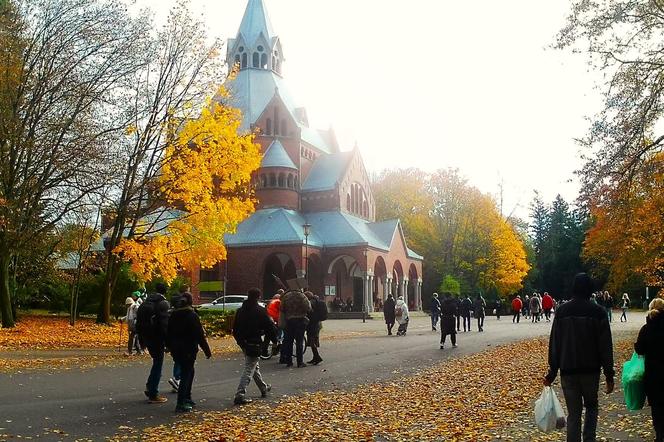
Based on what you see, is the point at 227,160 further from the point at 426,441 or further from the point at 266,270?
the point at 266,270

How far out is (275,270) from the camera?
5169 cm

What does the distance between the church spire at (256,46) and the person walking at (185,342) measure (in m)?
49.7

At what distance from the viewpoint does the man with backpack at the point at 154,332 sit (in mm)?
10531

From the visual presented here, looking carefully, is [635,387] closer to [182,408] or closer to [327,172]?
[182,408]

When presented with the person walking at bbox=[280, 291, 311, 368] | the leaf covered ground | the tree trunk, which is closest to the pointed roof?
the tree trunk

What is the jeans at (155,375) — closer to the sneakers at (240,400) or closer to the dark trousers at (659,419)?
the sneakers at (240,400)

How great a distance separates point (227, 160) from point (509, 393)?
17249 mm

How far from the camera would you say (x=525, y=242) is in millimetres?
78125

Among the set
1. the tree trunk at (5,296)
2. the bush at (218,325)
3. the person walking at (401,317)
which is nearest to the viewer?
the tree trunk at (5,296)

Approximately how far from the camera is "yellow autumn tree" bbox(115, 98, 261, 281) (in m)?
26.0

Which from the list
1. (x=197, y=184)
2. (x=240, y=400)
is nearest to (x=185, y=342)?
(x=240, y=400)

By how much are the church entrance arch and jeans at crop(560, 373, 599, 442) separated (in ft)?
142

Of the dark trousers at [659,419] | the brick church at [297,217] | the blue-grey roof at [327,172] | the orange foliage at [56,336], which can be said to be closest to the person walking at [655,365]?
the dark trousers at [659,419]

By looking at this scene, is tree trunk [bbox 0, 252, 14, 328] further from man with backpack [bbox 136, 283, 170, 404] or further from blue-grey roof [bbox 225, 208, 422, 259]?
blue-grey roof [bbox 225, 208, 422, 259]
